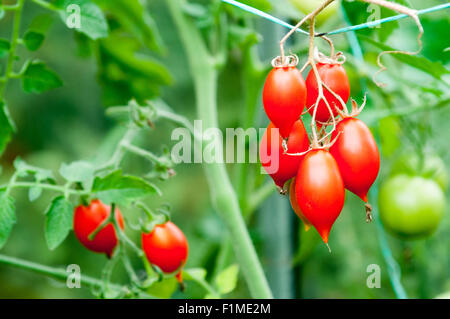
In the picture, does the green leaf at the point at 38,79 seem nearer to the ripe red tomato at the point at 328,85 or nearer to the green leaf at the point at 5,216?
the green leaf at the point at 5,216

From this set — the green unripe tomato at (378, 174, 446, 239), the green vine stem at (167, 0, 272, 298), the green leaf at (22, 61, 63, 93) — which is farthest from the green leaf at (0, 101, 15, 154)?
the green unripe tomato at (378, 174, 446, 239)

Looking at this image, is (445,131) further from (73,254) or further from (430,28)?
(73,254)

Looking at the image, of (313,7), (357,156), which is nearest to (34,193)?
(357,156)

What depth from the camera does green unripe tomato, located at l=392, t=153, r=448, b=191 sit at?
0.93 meters

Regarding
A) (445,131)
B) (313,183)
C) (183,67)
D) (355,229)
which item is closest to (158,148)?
(183,67)

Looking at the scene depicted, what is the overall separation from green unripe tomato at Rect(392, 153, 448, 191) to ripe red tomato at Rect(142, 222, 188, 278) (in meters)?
0.49

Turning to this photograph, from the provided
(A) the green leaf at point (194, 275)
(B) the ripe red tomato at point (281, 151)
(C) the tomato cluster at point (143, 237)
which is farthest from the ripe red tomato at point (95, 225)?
(B) the ripe red tomato at point (281, 151)

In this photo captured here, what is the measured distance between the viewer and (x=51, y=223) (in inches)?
21.8

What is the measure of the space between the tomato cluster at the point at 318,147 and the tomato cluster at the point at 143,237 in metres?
0.23

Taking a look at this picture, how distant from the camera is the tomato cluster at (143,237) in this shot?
615mm

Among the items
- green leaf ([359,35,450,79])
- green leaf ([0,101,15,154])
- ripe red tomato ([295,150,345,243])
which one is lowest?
ripe red tomato ([295,150,345,243])

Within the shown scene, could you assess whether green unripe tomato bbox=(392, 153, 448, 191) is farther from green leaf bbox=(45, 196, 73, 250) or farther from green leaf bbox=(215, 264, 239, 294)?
green leaf bbox=(45, 196, 73, 250)

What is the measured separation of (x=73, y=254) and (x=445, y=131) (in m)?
0.95

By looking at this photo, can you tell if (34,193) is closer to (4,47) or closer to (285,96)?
(4,47)
